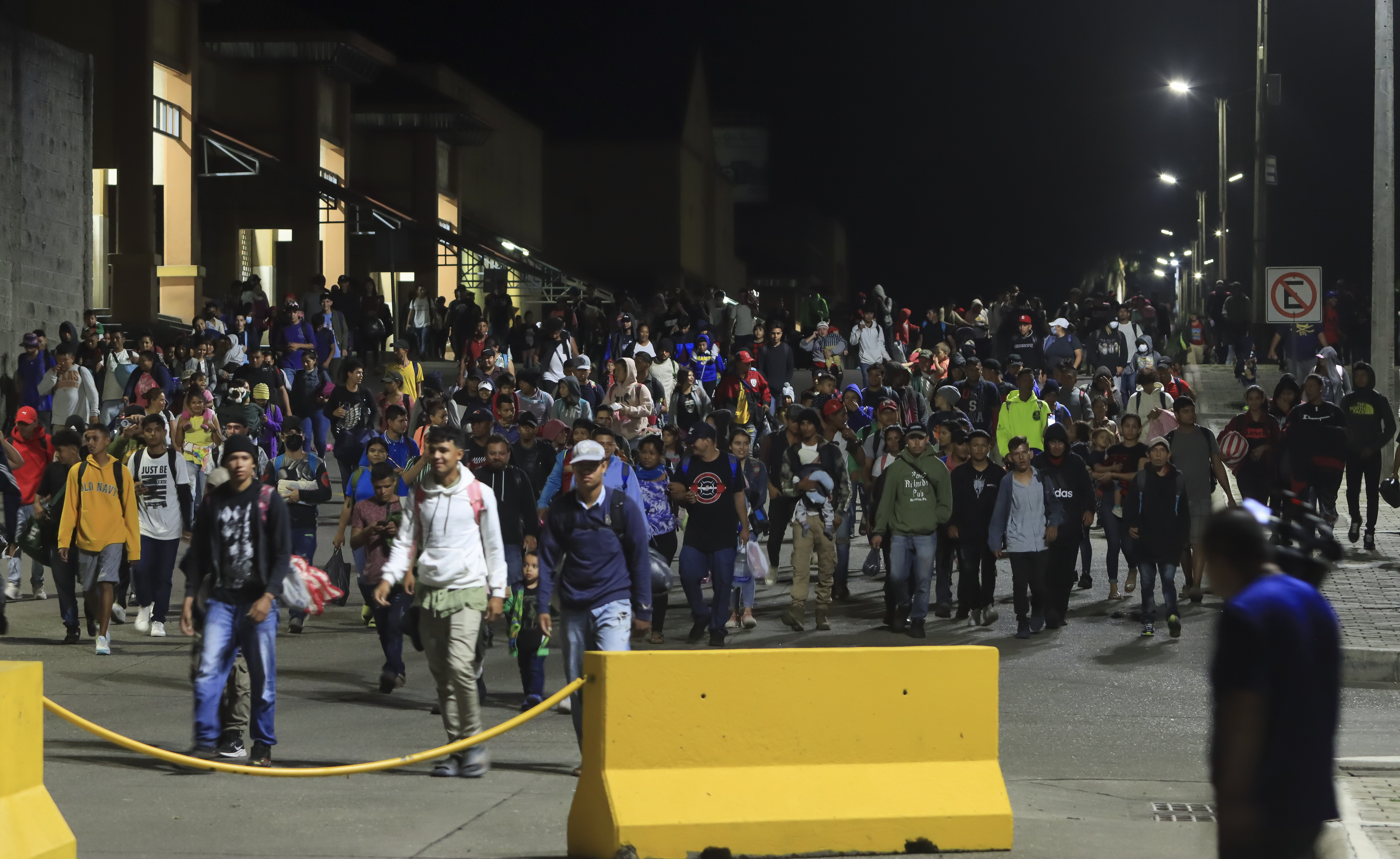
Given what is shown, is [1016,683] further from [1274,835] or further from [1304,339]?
[1304,339]

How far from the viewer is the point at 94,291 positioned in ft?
105

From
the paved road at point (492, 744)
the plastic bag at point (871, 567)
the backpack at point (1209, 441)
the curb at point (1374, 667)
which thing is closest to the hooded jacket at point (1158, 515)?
the paved road at point (492, 744)

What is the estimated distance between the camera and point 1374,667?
1155cm

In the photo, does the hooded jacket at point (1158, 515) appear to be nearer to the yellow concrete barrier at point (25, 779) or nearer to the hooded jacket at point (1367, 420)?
the hooded jacket at point (1367, 420)

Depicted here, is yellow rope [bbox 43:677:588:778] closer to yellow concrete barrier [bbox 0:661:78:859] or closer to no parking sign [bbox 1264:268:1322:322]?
yellow concrete barrier [bbox 0:661:78:859]

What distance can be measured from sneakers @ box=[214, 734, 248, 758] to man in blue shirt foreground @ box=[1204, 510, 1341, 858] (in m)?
5.95

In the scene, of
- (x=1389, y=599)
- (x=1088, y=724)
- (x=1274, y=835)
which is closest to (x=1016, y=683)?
(x=1088, y=724)

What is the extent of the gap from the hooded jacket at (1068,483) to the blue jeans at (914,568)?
1.05 meters

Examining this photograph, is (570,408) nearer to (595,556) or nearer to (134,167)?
(595,556)

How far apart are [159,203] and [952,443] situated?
23.8 meters

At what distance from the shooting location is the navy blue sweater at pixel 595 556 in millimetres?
8914

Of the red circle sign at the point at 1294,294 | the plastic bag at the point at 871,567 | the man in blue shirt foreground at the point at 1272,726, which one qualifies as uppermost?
the red circle sign at the point at 1294,294

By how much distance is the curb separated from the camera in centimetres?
1151

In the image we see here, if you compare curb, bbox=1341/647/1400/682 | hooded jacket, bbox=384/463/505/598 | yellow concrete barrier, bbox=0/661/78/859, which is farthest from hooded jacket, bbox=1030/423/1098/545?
yellow concrete barrier, bbox=0/661/78/859
